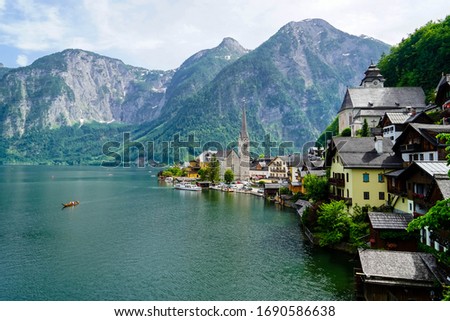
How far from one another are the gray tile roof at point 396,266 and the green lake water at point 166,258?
12.9 feet

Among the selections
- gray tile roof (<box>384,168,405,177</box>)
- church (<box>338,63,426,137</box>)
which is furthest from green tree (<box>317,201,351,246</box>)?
church (<box>338,63,426,137</box>)

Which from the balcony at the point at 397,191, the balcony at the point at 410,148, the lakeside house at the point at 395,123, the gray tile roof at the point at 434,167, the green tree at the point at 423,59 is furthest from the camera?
the green tree at the point at 423,59

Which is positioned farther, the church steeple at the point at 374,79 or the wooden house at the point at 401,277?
the church steeple at the point at 374,79

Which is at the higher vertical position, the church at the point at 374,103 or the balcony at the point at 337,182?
the church at the point at 374,103

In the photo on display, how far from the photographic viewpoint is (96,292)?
29.6 metres

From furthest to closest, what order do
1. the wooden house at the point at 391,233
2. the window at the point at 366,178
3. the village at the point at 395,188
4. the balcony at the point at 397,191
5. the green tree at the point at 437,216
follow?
the window at the point at 366,178 < the balcony at the point at 397,191 < the wooden house at the point at 391,233 < the village at the point at 395,188 < the green tree at the point at 437,216

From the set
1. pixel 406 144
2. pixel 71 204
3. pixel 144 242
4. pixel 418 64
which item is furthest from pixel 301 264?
pixel 418 64

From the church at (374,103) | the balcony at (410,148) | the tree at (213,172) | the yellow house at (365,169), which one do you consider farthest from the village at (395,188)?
the tree at (213,172)

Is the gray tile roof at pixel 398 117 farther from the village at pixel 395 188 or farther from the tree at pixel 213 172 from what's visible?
the tree at pixel 213 172

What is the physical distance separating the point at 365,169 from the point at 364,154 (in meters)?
2.44

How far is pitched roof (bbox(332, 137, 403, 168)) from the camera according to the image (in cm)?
4094

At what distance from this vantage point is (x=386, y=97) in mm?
81312

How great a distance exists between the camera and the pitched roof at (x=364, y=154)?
4094 centimetres

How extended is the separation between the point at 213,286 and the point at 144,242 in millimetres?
18620
